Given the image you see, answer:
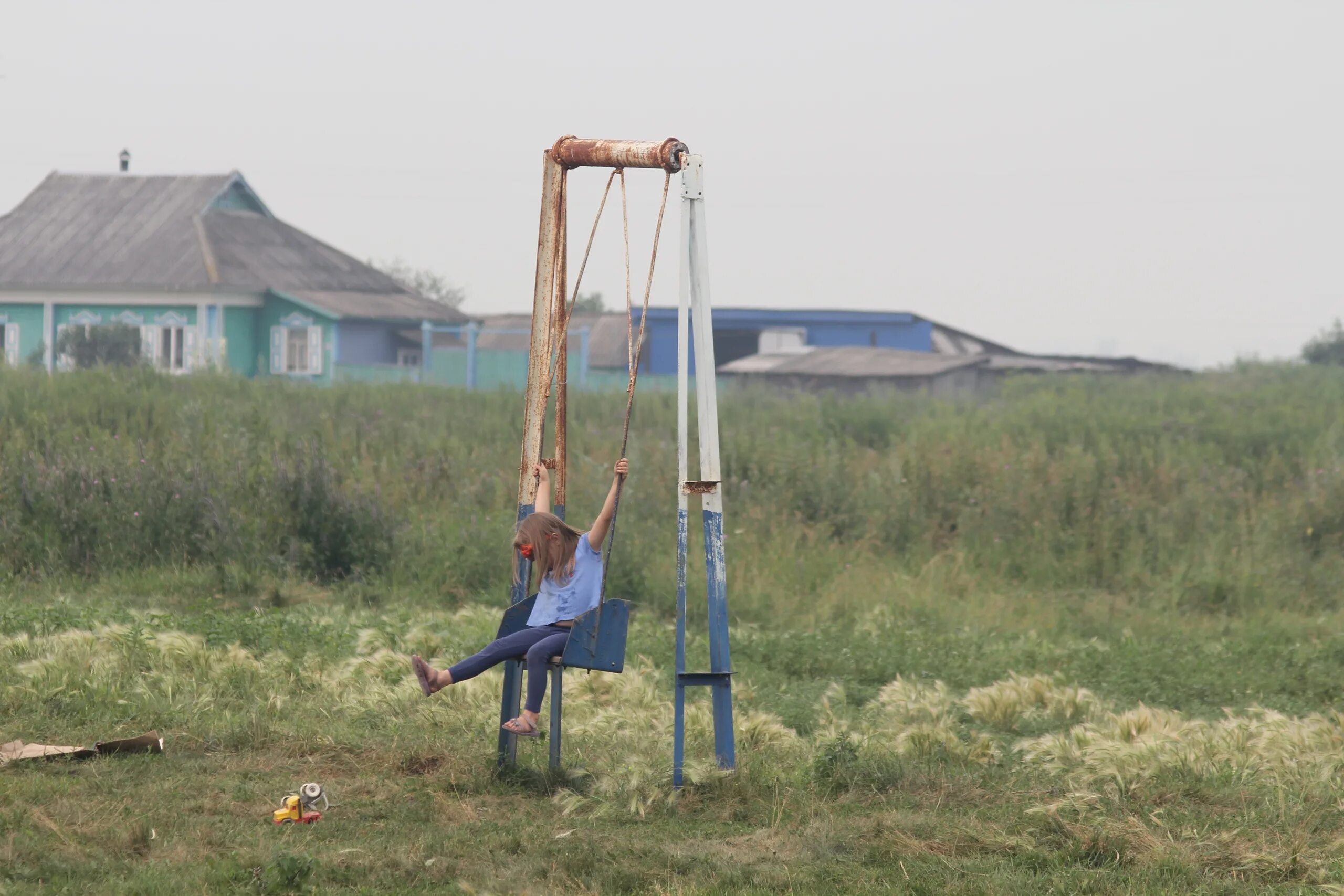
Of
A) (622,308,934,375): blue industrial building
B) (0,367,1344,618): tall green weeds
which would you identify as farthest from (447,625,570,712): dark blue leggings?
(622,308,934,375): blue industrial building

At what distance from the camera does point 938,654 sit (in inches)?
435

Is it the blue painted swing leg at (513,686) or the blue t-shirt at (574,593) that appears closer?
the blue t-shirt at (574,593)

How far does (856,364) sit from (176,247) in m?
16.8

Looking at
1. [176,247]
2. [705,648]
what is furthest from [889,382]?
[705,648]

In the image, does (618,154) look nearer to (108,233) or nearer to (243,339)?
(243,339)

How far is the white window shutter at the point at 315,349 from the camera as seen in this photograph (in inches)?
1430

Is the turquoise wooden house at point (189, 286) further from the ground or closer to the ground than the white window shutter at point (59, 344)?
further from the ground

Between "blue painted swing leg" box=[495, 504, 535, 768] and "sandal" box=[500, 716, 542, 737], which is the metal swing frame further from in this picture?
"sandal" box=[500, 716, 542, 737]

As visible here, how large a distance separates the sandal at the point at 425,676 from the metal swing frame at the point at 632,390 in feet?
1.36

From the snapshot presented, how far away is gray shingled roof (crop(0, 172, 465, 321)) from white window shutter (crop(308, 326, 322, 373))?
0.73 m

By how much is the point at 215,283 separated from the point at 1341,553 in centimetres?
2637

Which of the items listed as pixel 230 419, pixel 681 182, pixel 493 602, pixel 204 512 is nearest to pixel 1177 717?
pixel 681 182

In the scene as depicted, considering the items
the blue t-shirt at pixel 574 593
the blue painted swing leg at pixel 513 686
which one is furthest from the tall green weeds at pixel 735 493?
the blue t-shirt at pixel 574 593

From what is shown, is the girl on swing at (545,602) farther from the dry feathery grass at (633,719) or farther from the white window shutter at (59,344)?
the white window shutter at (59,344)
